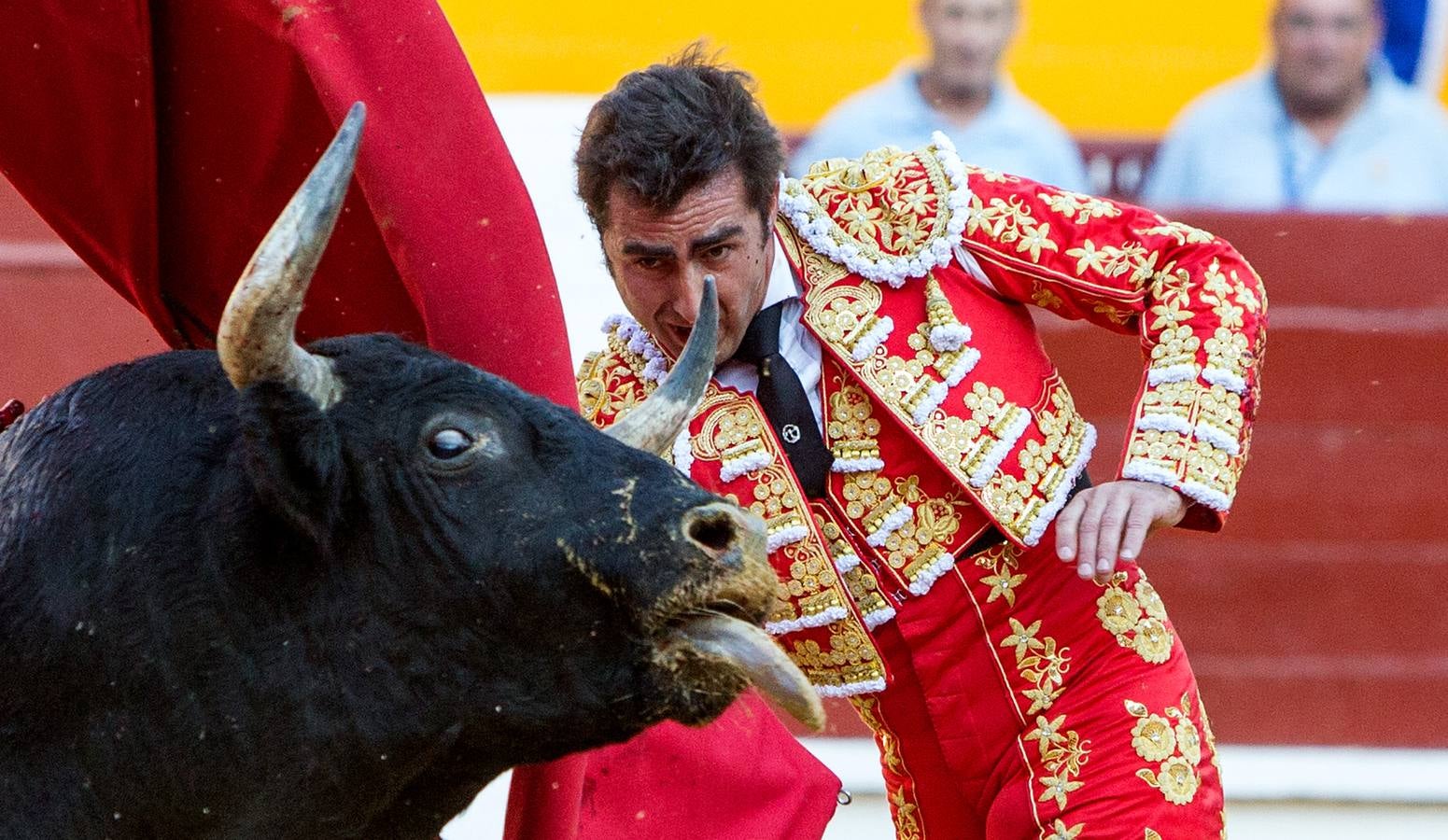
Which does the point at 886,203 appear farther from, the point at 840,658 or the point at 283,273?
the point at 283,273

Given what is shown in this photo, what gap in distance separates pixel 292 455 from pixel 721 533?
43 cm

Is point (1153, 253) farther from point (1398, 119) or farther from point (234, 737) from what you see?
point (1398, 119)

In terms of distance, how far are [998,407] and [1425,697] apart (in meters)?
3.24

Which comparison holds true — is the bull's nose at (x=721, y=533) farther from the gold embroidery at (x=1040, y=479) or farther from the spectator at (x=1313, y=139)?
the spectator at (x=1313, y=139)

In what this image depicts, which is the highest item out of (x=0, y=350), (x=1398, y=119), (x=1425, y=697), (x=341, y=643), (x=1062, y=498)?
(x=341, y=643)

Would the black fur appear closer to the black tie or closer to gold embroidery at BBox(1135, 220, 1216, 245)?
the black tie

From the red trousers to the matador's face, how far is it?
1.64 ft

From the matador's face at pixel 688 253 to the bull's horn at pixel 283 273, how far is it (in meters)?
0.76

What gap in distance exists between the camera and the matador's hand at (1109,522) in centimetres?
257

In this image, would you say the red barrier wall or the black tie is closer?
the black tie

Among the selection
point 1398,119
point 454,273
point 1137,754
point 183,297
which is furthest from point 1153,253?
point 1398,119

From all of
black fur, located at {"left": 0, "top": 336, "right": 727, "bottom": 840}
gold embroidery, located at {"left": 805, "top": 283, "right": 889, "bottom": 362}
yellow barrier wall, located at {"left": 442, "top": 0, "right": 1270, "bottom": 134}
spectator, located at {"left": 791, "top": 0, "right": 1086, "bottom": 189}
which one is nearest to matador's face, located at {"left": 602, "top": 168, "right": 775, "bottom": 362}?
gold embroidery, located at {"left": 805, "top": 283, "right": 889, "bottom": 362}

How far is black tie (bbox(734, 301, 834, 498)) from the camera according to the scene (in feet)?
9.43

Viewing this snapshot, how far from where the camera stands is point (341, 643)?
→ 2.17m
